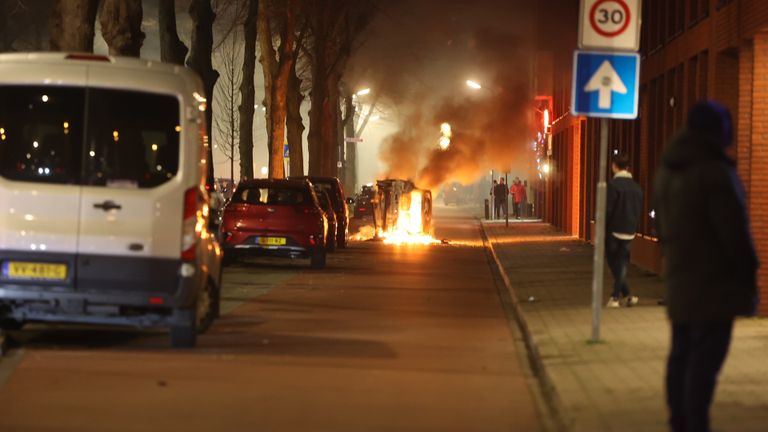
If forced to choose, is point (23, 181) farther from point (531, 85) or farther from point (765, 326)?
Result: point (531, 85)

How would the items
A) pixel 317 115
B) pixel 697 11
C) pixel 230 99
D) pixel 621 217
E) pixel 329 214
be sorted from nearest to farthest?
pixel 621 217 → pixel 697 11 → pixel 329 214 → pixel 317 115 → pixel 230 99

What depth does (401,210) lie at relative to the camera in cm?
4009

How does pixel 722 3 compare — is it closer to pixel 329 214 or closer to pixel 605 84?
pixel 605 84

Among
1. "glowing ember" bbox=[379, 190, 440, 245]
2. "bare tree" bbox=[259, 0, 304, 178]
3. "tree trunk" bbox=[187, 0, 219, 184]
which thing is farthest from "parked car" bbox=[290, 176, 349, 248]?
"tree trunk" bbox=[187, 0, 219, 184]

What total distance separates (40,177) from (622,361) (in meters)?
5.42

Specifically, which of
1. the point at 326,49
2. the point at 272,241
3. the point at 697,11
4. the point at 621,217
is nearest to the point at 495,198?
the point at 326,49

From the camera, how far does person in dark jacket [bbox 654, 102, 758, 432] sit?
22.0ft

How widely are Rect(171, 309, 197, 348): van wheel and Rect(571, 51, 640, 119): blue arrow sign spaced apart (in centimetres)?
410

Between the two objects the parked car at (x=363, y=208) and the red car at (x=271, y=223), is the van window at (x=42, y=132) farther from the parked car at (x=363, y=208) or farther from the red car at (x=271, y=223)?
the parked car at (x=363, y=208)

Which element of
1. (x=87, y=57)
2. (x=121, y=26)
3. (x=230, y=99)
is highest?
(x=230, y=99)

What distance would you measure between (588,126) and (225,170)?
61295 mm

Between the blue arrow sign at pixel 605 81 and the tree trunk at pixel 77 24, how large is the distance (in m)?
9.18

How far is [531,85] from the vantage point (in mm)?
62812

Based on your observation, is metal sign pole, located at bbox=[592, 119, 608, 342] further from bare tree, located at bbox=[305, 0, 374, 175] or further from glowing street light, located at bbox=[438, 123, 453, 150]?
glowing street light, located at bbox=[438, 123, 453, 150]
